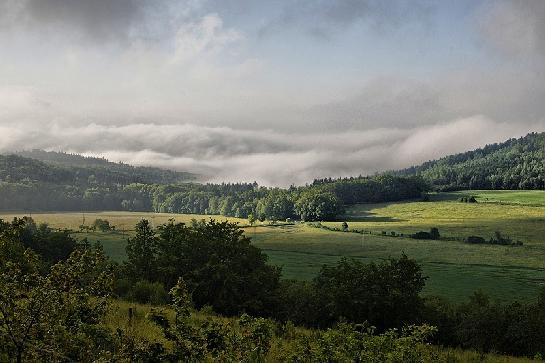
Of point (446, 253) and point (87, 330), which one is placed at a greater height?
point (87, 330)

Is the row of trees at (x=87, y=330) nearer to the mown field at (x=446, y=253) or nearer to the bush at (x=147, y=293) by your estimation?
the bush at (x=147, y=293)

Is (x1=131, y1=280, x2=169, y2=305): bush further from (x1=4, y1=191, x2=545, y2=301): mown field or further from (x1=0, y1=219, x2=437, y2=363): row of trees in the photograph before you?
(x1=4, y1=191, x2=545, y2=301): mown field

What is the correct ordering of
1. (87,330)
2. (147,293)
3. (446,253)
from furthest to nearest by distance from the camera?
(446,253) < (147,293) < (87,330)

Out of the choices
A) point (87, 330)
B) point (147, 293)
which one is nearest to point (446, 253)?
point (147, 293)

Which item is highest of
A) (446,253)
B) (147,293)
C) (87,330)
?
(87,330)

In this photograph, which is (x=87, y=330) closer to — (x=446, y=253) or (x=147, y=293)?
(x=147, y=293)

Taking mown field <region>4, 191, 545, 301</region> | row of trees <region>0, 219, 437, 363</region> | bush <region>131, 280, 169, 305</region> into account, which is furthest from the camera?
mown field <region>4, 191, 545, 301</region>

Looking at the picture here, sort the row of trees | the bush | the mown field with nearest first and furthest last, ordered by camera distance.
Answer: the row of trees
the bush
the mown field

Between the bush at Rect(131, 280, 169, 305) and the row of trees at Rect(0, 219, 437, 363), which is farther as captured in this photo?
the bush at Rect(131, 280, 169, 305)

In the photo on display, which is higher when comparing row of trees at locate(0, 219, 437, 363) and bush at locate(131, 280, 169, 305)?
row of trees at locate(0, 219, 437, 363)

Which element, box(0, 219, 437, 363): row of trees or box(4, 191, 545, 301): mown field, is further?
box(4, 191, 545, 301): mown field

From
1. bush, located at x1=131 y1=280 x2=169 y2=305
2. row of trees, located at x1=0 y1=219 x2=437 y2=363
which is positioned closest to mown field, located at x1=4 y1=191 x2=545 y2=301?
bush, located at x1=131 y1=280 x2=169 y2=305

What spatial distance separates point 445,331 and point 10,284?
51.7 metres

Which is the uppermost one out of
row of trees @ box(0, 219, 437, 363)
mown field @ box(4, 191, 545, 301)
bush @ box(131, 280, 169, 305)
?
row of trees @ box(0, 219, 437, 363)
